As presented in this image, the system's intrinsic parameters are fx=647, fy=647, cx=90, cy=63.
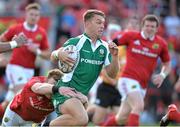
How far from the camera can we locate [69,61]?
338 inches

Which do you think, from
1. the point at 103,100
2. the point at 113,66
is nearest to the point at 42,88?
the point at 113,66

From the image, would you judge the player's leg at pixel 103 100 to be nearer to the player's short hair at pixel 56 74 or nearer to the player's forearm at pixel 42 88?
the player's short hair at pixel 56 74

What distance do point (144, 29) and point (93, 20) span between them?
3009 millimetres

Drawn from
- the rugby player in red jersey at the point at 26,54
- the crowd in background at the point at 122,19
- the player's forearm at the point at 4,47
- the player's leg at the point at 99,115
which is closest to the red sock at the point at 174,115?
the player's forearm at the point at 4,47

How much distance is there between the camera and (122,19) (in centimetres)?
2114

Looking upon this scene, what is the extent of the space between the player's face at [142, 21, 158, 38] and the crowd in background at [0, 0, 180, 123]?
6696 millimetres

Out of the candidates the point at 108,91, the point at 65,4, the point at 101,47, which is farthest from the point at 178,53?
the point at 101,47

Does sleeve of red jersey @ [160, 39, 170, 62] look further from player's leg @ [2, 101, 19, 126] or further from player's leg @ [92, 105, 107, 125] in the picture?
player's leg @ [2, 101, 19, 126]

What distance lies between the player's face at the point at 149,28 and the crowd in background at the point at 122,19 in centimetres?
670

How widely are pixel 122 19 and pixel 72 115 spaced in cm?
1260

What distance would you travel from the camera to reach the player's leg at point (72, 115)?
876 centimetres

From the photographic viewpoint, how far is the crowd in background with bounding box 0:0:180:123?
61.8 feet

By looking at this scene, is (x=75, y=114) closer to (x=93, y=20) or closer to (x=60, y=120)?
(x=60, y=120)

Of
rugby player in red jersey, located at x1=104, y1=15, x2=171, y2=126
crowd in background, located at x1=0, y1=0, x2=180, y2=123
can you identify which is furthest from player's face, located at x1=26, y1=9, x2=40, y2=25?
crowd in background, located at x1=0, y1=0, x2=180, y2=123
